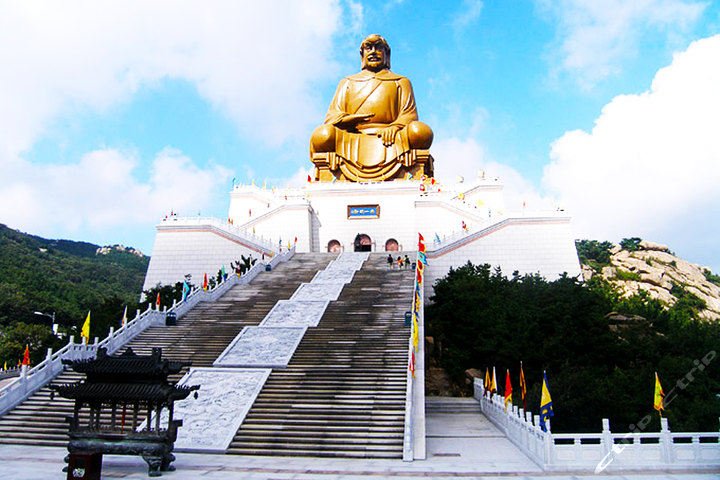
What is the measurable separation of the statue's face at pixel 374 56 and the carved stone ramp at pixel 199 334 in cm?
1334

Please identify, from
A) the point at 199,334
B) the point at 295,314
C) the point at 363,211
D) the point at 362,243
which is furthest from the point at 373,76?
the point at 199,334

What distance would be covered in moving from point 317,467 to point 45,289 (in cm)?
4089

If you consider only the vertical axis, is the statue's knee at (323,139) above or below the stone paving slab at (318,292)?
above

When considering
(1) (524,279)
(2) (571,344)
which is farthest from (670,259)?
(2) (571,344)

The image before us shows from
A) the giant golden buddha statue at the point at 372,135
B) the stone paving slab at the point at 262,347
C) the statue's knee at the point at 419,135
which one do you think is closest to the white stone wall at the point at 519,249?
→ the giant golden buddha statue at the point at 372,135

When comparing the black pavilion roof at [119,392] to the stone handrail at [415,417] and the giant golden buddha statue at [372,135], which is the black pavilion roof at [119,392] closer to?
the stone handrail at [415,417]

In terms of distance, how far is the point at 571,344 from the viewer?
15383 mm

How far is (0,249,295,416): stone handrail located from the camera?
12.0m

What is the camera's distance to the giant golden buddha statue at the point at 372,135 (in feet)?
96.4

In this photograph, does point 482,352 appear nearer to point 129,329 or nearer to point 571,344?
point 571,344

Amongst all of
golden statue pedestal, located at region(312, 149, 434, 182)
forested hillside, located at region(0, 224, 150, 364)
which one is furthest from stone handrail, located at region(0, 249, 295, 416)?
golden statue pedestal, located at region(312, 149, 434, 182)

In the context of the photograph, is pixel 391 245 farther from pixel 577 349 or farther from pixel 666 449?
pixel 666 449

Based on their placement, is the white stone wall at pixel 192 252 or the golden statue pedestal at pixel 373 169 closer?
the white stone wall at pixel 192 252

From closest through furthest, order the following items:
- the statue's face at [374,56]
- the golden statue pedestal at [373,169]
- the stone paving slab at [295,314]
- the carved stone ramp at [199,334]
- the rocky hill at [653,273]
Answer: the carved stone ramp at [199,334]
the stone paving slab at [295,314]
the golden statue pedestal at [373,169]
the rocky hill at [653,273]
the statue's face at [374,56]
